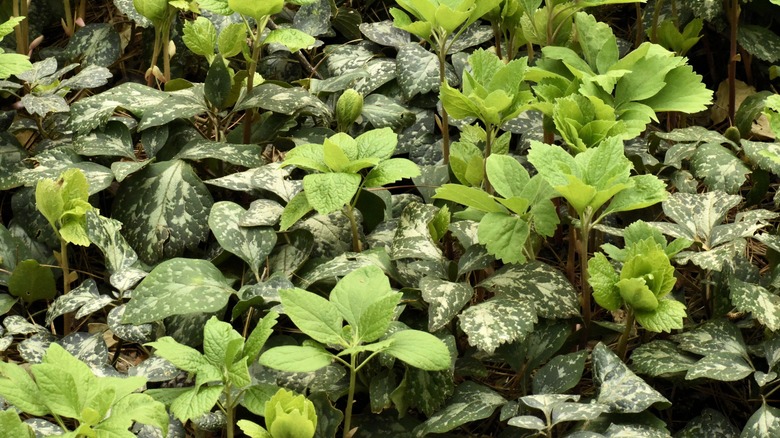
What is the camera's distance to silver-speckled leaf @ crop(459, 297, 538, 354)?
156cm

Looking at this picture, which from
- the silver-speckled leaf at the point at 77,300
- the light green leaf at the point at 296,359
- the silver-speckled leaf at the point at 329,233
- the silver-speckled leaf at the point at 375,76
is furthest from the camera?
the silver-speckled leaf at the point at 375,76

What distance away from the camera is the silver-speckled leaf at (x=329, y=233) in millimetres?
1909

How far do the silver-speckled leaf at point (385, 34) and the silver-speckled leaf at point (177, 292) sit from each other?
0.90 meters

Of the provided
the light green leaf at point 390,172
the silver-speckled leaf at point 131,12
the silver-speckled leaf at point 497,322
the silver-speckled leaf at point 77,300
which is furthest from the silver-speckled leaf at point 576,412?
the silver-speckled leaf at point 131,12

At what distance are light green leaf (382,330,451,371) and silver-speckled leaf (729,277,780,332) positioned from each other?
1.83 feet

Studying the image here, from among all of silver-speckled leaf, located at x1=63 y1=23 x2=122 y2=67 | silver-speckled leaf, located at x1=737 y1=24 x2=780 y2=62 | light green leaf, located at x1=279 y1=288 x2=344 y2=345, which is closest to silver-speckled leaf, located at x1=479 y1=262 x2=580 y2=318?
light green leaf, located at x1=279 y1=288 x2=344 y2=345

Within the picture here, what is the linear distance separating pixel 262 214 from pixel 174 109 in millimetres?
381

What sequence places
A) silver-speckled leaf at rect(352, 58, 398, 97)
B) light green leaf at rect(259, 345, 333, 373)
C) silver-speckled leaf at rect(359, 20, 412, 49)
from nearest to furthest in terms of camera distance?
light green leaf at rect(259, 345, 333, 373) < silver-speckled leaf at rect(352, 58, 398, 97) < silver-speckled leaf at rect(359, 20, 412, 49)

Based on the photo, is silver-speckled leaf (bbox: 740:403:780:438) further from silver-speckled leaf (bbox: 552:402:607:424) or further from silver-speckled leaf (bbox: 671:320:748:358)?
silver-speckled leaf (bbox: 552:402:607:424)

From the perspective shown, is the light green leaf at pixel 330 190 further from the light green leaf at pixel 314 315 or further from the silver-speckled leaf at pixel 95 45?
the silver-speckled leaf at pixel 95 45

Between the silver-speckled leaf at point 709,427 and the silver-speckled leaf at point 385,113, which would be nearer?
the silver-speckled leaf at point 709,427

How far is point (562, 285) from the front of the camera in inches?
67.1

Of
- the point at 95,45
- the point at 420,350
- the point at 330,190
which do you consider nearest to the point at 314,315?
the point at 420,350

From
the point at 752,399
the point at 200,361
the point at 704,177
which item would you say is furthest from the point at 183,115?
the point at 752,399
